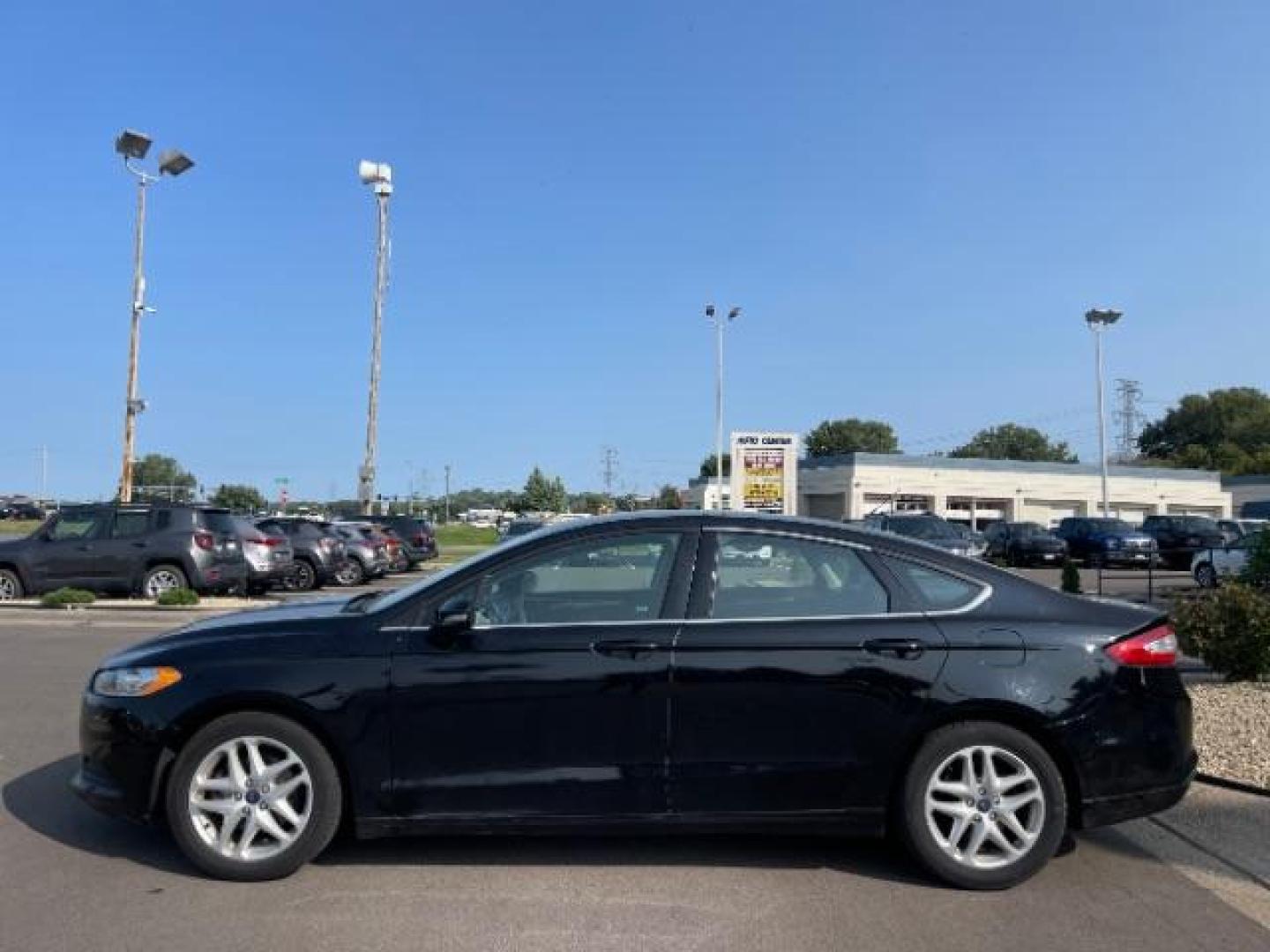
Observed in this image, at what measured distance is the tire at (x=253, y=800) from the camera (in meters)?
4.61

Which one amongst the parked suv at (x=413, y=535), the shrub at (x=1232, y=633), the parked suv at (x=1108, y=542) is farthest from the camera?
the parked suv at (x=1108, y=542)

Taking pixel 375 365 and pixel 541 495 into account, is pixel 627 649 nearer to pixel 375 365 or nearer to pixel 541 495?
pixel 375 365

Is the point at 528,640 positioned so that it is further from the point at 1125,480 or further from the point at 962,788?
the point at 1125,480

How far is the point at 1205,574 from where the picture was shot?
2409cm

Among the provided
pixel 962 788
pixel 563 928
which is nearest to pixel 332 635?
pixel 563 928

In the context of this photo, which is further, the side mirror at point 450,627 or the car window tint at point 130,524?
the car window tint at point 130,524

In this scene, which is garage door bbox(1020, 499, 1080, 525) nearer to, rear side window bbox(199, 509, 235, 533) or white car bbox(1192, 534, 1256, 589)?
white car bbox(1192, 534, 1256, 589)

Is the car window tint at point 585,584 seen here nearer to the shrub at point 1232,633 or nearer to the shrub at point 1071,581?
the shrub at point 1232,633

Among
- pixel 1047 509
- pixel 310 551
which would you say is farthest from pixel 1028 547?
pixel 1047 509

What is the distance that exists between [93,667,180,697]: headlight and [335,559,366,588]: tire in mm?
19164

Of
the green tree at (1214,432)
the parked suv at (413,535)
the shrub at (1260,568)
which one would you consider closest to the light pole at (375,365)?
the parked suv at (413,535)

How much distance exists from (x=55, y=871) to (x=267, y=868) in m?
0.97

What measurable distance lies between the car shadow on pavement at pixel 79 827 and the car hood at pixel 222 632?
87cm

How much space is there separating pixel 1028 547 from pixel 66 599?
27.7 metres
